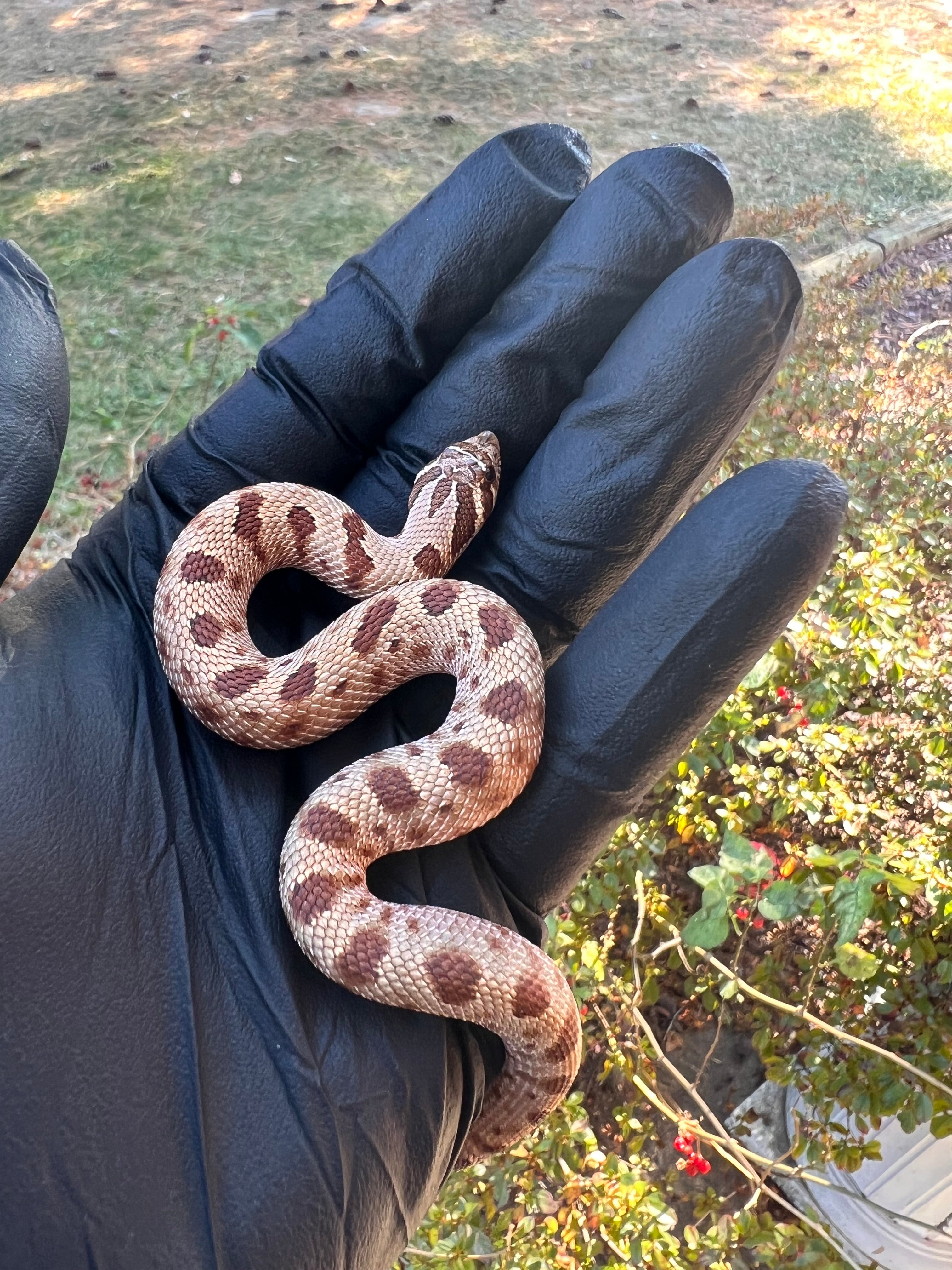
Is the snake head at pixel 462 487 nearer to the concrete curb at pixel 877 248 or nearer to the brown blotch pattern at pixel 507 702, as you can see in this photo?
the brown blotch pattern at pixel 507 702

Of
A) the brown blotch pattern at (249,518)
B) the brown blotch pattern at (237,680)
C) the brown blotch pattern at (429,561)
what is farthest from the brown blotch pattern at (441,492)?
the brown blotch pattern at (237,680)

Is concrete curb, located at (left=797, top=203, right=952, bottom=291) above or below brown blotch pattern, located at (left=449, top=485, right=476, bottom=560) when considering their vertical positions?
above

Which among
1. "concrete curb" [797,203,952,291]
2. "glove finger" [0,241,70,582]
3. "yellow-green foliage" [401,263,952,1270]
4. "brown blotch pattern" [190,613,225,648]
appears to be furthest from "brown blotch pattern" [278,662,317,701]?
"concrete curb" [797,203,952,291]

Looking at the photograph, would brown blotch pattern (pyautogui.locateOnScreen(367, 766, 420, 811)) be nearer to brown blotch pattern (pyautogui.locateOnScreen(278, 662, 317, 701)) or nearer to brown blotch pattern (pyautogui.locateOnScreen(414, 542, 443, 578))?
brown blotch pattern (pyautogui.locateOnScreen(278, 662, 317, 701))

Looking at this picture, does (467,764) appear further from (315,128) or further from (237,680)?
(315,128)

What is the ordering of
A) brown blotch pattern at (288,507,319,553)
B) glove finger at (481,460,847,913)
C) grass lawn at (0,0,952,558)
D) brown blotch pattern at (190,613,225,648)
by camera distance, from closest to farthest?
glove finger at (481,460,847,913)
brown blotch pattern at (190,613,225,648)
brown blotch pattern at (288,507,319,553)
grass lawn at (0,0,952,558)

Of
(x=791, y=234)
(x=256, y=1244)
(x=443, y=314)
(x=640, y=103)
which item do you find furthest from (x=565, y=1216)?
(x=640, y=103)
